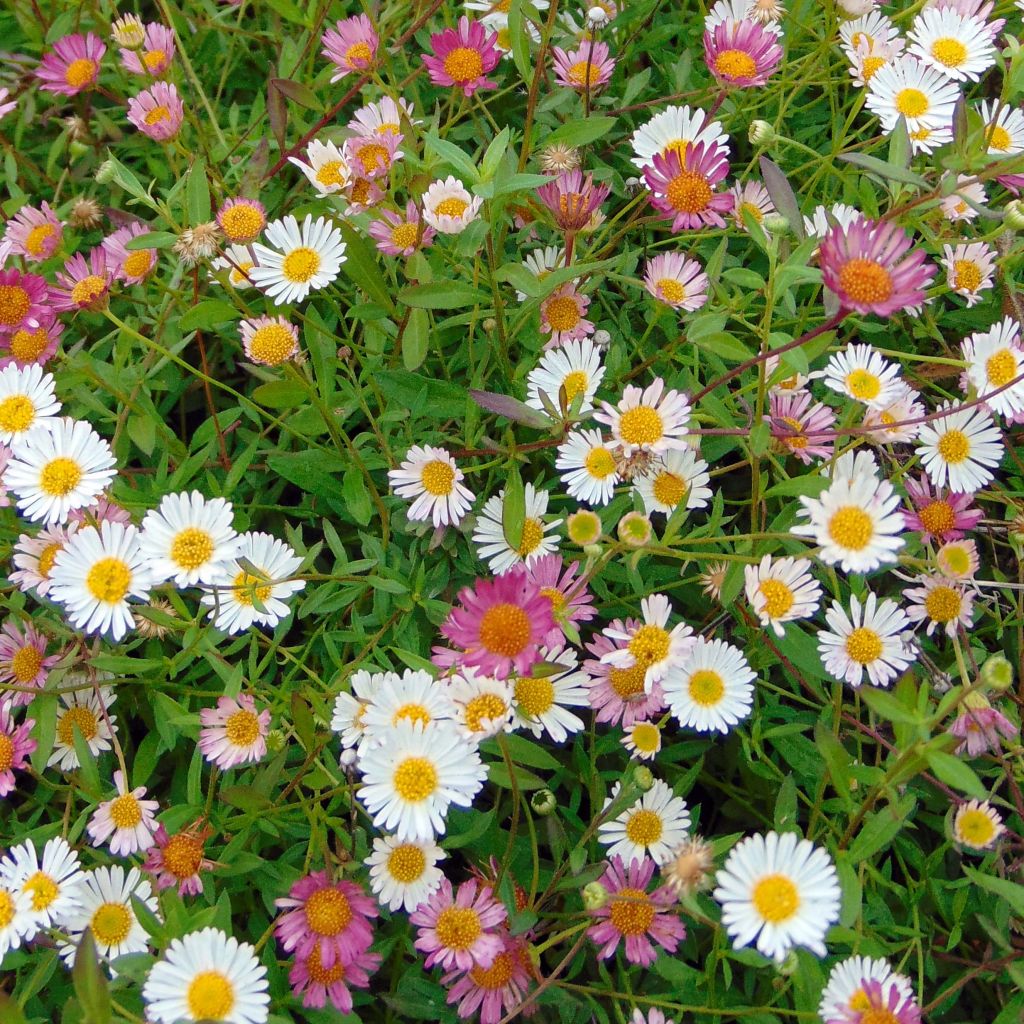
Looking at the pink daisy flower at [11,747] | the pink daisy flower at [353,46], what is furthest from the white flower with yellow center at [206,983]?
the pink daisy flower at [353,46]

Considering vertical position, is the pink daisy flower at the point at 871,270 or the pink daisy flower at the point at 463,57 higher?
the pink daisy flower at the point at 463,57

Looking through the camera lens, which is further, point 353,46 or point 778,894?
point 353,46

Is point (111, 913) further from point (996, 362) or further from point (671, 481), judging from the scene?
point (996, 362)

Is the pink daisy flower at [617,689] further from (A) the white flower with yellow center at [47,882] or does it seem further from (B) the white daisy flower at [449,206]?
(A) the white flower with yellow center at [47,882]

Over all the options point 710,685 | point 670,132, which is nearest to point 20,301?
point 670,132

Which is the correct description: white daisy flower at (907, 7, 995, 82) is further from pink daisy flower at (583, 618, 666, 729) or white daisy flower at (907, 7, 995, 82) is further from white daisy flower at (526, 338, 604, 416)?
pink daisy flower at (583, 618, 666, 729)
